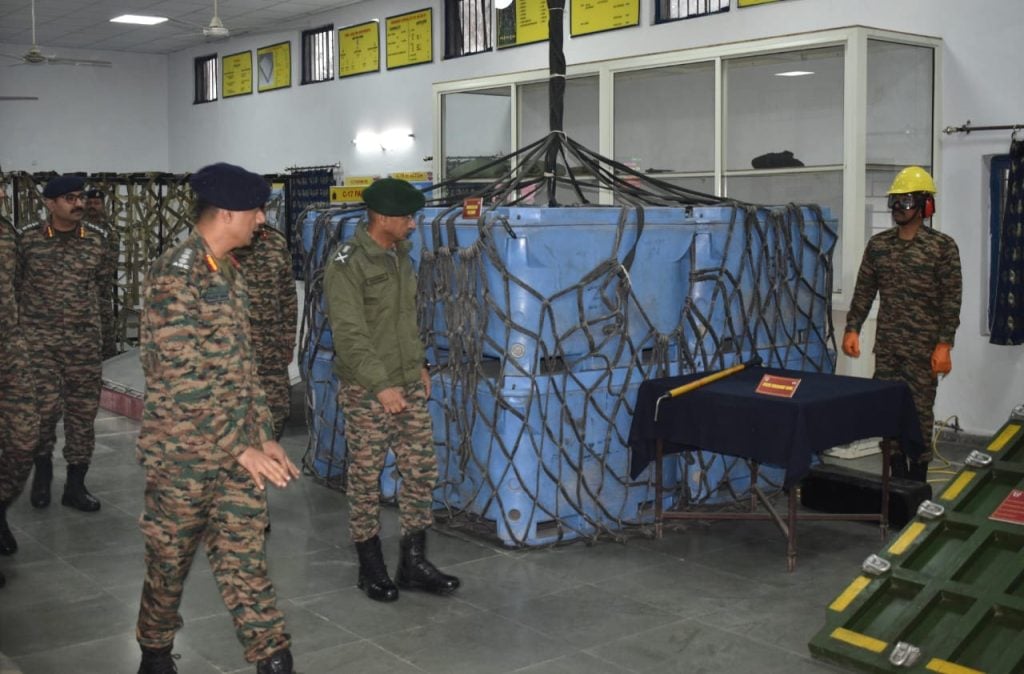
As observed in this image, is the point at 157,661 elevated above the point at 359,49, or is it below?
below

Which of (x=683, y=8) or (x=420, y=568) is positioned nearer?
(x=420, y=568)

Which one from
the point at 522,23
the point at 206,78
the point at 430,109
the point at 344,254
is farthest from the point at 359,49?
the point at 344,254

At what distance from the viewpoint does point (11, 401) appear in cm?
451

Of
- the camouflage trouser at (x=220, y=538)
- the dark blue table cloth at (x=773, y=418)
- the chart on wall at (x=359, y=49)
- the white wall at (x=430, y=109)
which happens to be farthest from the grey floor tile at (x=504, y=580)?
the chart on wall at (x=359, y=49)

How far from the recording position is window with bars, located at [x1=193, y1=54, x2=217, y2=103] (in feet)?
48.7

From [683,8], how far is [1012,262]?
3384mm

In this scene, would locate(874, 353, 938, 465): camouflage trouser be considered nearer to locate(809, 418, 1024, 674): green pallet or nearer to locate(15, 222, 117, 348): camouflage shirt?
locate(809, 418, 1024, 674): green pallet

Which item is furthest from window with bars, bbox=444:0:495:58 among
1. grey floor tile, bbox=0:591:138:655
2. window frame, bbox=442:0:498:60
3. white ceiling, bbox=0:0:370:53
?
grey floor tile, bbox=0:591:138:655

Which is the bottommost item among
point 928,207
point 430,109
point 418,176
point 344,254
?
point 344,254

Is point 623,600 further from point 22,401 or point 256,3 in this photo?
point 256,3

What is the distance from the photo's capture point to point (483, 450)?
471 cm

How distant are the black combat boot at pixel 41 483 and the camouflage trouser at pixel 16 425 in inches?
31.9

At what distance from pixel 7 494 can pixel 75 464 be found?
2.55 ft

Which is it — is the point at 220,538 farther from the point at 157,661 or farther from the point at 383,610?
the point at 383,610
